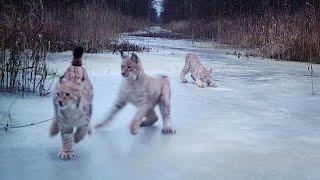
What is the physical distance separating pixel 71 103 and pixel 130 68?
1247 millimetres

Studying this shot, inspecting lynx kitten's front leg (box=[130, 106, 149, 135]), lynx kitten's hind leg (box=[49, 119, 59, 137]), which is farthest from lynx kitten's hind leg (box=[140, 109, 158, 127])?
lynx kitten's hind leg (box=[49, 119, 59, 137])

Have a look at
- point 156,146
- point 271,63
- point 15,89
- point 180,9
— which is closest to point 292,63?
point 271,63

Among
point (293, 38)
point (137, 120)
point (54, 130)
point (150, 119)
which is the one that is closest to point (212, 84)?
point (150, 119)

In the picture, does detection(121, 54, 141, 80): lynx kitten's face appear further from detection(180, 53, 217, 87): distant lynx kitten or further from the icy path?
detection(180, 53, 217, 87): distant lynx kitten

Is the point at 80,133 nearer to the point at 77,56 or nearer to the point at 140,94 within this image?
the point at 77,56

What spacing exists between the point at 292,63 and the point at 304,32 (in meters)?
0.80

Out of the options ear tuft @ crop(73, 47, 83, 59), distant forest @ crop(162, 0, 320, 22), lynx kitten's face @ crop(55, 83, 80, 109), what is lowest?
lynx kitten's face @ crop(55, 83, 80, 109)

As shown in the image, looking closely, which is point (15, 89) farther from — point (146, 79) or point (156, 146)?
point (156, 146)

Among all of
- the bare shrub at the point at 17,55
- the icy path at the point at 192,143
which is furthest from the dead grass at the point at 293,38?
the bare shrub at the point at 17,55

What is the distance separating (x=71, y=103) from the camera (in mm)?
3037

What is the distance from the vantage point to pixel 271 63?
11.2 metres

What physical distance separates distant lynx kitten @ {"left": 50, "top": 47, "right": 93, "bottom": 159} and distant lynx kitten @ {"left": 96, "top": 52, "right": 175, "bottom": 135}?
0.87 metres

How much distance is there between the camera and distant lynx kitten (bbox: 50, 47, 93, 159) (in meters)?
3.02

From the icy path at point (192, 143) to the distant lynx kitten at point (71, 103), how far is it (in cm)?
16
